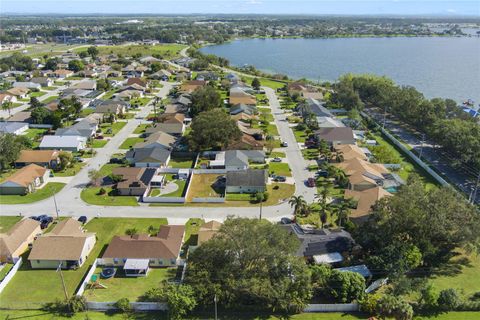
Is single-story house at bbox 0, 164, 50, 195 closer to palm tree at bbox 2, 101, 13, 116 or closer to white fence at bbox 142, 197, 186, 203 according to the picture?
white fence at bbox 142, 197, 186, 203

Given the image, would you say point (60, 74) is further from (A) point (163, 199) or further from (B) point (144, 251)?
(B) point (144, 251)

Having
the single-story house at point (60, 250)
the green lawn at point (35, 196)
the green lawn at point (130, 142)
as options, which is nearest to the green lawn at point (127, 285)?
the single-story house at point (60, 250)

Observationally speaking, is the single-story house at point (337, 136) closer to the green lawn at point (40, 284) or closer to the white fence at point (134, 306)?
the green lawn at point (40, 284)

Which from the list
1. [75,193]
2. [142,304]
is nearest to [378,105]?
[75,193]

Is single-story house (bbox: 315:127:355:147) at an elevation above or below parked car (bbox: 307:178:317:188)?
above

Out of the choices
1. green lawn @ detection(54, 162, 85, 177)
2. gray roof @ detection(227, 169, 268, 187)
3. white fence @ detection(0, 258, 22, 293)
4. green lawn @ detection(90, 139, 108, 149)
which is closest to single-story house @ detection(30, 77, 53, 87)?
green lawn @ detection(90, 139, 108, 149)

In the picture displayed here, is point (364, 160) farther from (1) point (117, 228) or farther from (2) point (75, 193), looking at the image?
(2) point (75, 193)

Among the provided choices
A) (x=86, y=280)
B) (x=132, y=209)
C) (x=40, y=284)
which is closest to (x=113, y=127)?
(x=132, y=209)
